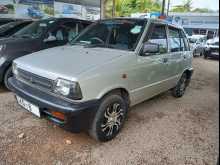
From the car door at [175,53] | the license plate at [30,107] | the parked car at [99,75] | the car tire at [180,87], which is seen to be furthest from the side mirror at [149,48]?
the car tire at [180,87]

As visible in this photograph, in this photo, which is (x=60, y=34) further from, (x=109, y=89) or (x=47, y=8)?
(x=47, y=8)

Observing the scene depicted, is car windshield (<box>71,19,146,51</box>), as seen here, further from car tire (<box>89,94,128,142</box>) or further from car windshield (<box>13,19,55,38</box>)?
car windshield (<box>13,19,55,38</box>)

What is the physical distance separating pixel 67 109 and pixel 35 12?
9.32 metres

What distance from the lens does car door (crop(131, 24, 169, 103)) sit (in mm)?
3154

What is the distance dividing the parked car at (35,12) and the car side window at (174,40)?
799 cm

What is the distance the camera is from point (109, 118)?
2.79 m

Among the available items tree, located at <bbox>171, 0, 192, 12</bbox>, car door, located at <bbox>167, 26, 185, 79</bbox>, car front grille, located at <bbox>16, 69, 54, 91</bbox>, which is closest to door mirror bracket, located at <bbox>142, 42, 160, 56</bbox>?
car door, located at <bbox>167, 26, 185, 79</bbox>

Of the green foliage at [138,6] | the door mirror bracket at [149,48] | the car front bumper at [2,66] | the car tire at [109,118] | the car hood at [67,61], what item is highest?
the green foliage at [138,6]

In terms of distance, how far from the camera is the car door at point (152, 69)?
315cm

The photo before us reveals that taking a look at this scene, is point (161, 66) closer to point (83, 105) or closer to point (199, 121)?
point (199, 121)

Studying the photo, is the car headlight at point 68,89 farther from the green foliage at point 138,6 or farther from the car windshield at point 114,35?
the green foliage at point 138,6

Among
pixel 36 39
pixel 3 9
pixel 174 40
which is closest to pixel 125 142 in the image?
pixel 174 40

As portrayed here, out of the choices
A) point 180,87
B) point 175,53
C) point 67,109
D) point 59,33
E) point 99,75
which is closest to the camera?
point 67,109

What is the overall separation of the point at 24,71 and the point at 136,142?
1775mm
